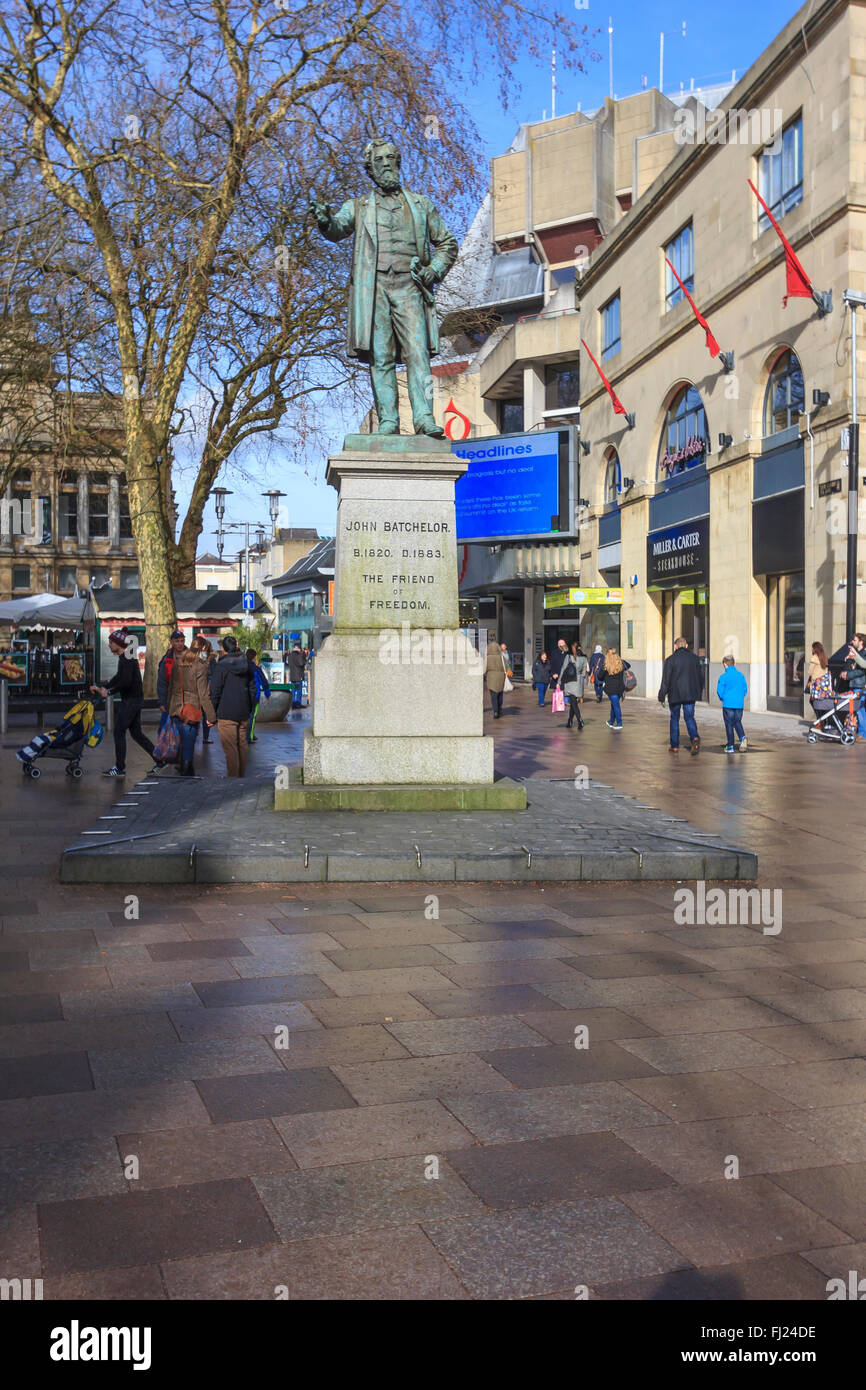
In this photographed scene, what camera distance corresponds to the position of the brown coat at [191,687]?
43.6 feet

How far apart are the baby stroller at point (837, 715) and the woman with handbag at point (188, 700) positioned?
10.6m

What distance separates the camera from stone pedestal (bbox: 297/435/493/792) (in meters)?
9.19

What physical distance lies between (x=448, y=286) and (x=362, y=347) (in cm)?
1320

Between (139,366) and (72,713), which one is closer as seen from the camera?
(72,713)

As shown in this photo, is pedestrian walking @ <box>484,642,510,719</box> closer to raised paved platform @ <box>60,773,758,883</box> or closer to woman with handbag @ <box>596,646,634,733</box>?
woman with handbag @ <box>596,646,634,733</box>

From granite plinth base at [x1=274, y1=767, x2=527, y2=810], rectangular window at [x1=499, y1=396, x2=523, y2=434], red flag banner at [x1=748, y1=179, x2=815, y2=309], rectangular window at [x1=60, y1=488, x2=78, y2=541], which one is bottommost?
granite plinth base at [x1=274, y1=767, x2=527, y2=810]

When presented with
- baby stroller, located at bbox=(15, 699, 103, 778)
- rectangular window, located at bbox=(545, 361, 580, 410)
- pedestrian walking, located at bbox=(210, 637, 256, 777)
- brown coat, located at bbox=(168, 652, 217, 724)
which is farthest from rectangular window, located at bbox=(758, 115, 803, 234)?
rectangular window, located at bbox=(545, 361, 580, 410)

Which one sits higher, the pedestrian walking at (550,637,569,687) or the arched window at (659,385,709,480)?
the arched window at (659,385,709,480)

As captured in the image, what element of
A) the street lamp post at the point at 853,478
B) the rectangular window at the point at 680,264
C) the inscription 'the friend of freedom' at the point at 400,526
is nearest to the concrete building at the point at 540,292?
the rectangular window at the point at 680,264

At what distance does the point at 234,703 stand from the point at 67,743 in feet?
7.55

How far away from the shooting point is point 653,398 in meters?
34.2

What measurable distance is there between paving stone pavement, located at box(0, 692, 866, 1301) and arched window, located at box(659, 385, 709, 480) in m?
25.4
